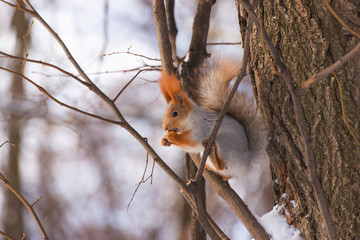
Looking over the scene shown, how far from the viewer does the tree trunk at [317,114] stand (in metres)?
0.97

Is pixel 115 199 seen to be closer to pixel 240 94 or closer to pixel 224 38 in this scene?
pixel 224 38

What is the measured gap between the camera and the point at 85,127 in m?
2.86

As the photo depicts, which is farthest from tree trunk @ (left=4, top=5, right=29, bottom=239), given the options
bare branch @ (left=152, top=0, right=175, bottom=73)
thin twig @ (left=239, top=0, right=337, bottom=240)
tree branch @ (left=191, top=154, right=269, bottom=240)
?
thin twig @ (left=239, top=0, right=337, bottom=240)

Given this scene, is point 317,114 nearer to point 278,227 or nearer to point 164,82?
point 278,227

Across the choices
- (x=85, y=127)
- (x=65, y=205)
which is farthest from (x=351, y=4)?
(x=65, y=205)

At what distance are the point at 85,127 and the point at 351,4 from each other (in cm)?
222

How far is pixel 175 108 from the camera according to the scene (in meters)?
1.22

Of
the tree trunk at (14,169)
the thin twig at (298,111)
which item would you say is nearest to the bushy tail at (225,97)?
the thin twig at (298,111)

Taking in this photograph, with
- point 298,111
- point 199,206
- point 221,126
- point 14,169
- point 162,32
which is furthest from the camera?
point 14,169

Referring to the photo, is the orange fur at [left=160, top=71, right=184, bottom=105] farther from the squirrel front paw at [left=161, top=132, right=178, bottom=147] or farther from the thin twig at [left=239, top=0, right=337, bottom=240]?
the thin twig at [left=239, top=0, right=337, bottom=240]

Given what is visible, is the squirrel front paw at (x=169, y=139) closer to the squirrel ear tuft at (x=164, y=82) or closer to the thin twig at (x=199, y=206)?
the squirrel ear tuft at (x=164, y=82)

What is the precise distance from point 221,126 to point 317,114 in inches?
11.5

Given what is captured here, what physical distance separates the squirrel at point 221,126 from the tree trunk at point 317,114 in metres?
0.11

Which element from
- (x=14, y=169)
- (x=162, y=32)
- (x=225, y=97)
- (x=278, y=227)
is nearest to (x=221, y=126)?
(x=225, y=97)
